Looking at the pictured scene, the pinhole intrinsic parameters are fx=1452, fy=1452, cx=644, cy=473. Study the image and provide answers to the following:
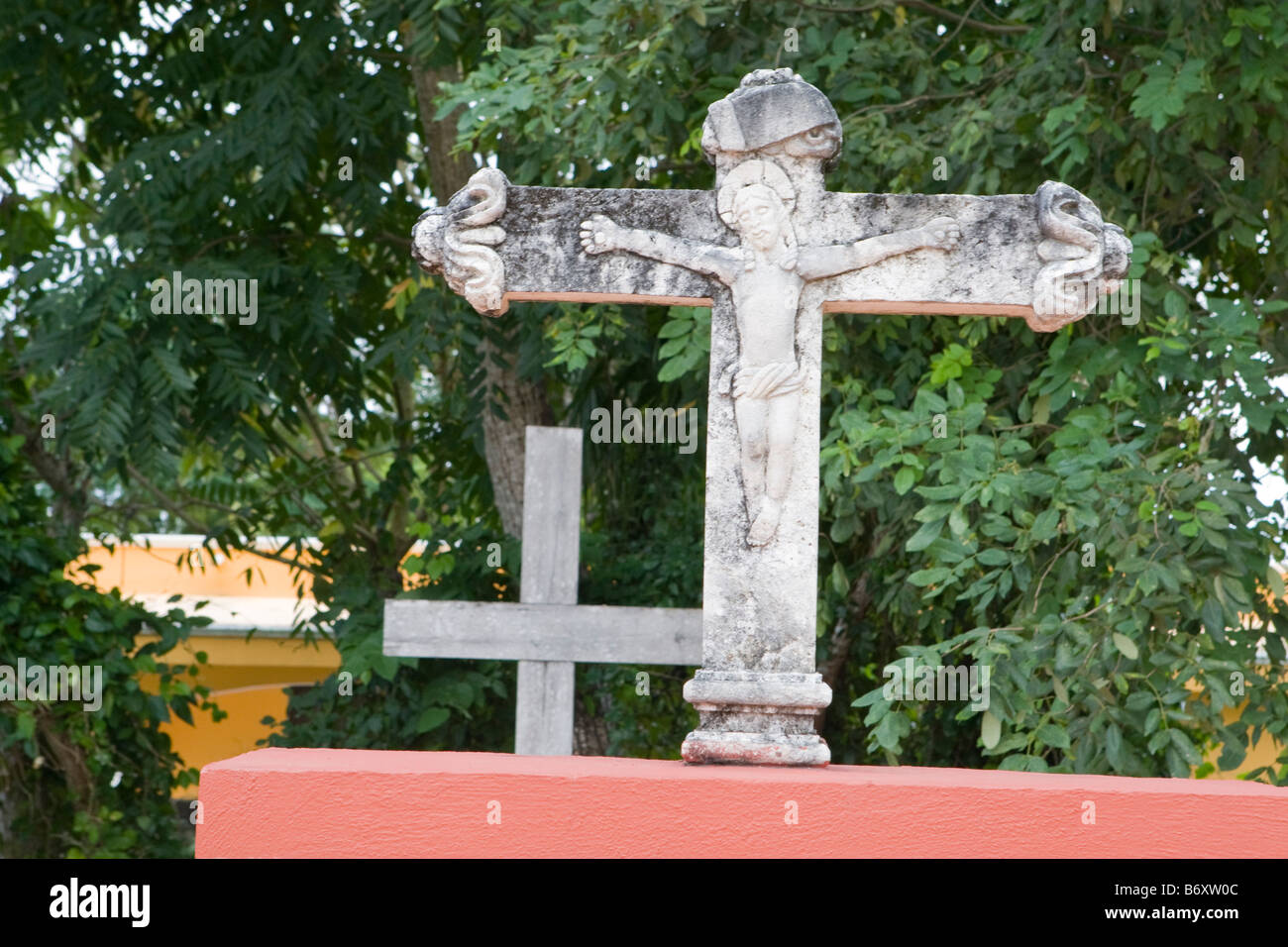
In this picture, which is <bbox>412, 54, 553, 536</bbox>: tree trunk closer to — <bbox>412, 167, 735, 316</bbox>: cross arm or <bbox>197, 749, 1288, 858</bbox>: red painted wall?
<bbox>412, 167, 735, 316</bbox>: cross arm

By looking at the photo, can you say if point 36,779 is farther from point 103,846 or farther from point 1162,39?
point 1162,39

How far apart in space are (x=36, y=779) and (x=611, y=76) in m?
5.50

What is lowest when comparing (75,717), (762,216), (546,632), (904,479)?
(75,717)

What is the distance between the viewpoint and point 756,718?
3.74m

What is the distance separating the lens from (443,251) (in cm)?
404

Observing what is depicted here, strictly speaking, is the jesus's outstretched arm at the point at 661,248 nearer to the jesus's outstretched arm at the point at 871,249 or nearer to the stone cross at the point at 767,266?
the stone cross at the point at 767,266

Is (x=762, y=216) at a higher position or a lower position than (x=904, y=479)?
higher

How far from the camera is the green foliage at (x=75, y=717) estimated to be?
8.11 metres

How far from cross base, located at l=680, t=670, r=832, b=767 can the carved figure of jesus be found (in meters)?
0.58

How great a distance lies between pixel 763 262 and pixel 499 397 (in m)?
4.74

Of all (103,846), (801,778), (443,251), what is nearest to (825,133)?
(443,251)

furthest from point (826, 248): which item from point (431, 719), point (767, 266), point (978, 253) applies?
point (431, 719)

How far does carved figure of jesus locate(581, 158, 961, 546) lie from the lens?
3.94 metres

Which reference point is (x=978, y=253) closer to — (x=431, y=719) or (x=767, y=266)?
(x=767, y=266)
